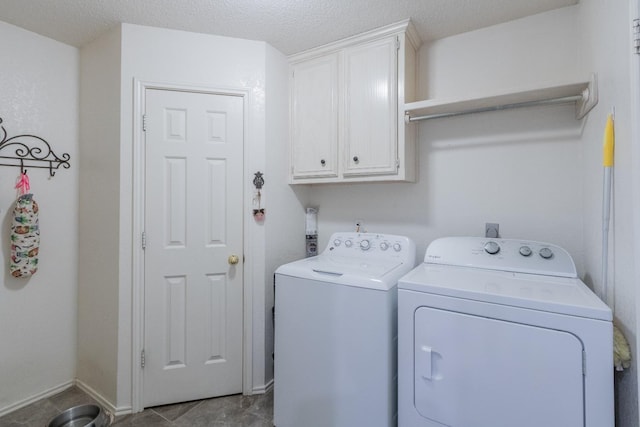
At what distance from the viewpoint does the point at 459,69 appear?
1.89 meters

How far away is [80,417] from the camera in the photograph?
169 centimetres

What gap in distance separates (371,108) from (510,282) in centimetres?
123

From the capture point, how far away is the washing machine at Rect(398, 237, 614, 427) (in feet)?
3.16

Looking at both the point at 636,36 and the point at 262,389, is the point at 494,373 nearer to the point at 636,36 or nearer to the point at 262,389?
the point at 636,36

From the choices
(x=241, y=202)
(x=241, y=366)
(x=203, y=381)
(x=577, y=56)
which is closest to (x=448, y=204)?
(x=577, y=56)

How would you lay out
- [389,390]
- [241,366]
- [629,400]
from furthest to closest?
[241,366] < [389,390] < [629,400]

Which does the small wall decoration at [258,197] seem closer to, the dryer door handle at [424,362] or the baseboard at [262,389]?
the baseboard at [262,389]

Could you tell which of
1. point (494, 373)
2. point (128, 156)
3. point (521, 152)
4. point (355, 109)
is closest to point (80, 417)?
point (128, 156)

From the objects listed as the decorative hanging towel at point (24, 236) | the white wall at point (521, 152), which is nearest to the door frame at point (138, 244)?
the decorative hanging towel at point (24, 236)

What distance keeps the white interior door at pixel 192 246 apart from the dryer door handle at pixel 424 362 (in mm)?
1194

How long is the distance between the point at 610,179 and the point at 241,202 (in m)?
1.83

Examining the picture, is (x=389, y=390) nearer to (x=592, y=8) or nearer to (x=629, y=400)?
(x=629, y=400)

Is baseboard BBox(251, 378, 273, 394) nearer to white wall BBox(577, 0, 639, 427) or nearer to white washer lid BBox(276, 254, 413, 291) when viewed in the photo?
white washer lid BBox(276, 254, 413, 291)

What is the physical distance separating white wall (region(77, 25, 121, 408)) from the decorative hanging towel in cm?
26
